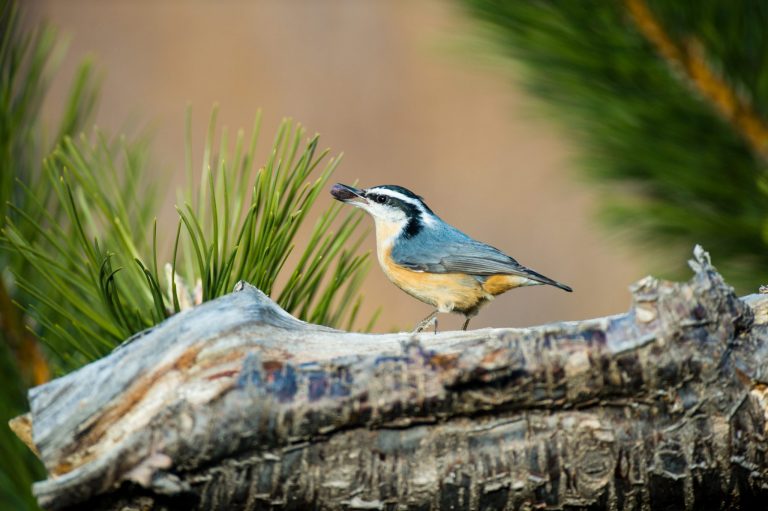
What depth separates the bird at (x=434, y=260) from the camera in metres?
1.75

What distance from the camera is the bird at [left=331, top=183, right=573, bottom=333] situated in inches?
68.8

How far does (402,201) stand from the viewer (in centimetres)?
185

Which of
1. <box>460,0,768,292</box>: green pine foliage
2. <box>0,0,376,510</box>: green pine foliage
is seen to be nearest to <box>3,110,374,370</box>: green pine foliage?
<box>0,0,376,510</box>: green pine foliage

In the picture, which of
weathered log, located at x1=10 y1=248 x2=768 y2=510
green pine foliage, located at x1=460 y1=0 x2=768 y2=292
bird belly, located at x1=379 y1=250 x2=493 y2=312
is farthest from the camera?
bird belly, located at x1=379 y1=250 x2=493 y2=312

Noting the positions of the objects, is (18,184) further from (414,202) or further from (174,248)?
(414,202)

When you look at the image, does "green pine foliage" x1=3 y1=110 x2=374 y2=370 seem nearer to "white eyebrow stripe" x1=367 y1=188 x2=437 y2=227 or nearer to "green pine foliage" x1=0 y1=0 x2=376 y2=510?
"green pine foliage" x1=0 y1=0 x2=376 y2=510

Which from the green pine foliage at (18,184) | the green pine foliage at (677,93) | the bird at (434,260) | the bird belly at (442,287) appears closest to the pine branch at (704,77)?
the green pine foliage at (677,93)

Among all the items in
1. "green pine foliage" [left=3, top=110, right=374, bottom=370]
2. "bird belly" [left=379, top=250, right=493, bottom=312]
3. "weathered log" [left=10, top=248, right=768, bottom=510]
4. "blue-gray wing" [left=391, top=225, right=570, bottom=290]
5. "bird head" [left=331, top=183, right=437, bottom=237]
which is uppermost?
"bird head" [left=331, top=183, right=437, bottom=237]

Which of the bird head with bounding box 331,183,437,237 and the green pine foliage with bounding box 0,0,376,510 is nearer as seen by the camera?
the green pine foliage with bounding box 0,0,376,510

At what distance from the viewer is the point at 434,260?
179 centimetres

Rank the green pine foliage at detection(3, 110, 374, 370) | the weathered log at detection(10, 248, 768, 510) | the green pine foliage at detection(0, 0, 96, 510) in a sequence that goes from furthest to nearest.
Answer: the green pine foliage at detection(0, 0, 96, 510), the green pine foliage at detection(3, 110, 374, 370), the weathered log at detection(10, 248, 768, 510)

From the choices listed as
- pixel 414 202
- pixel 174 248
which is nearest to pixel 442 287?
pixel 414 202

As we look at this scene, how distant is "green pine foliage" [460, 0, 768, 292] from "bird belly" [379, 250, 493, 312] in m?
0.40

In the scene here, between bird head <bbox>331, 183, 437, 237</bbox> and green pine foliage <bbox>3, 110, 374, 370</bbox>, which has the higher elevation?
bird head <bbox>331, 183, 437, 237</bbox>
